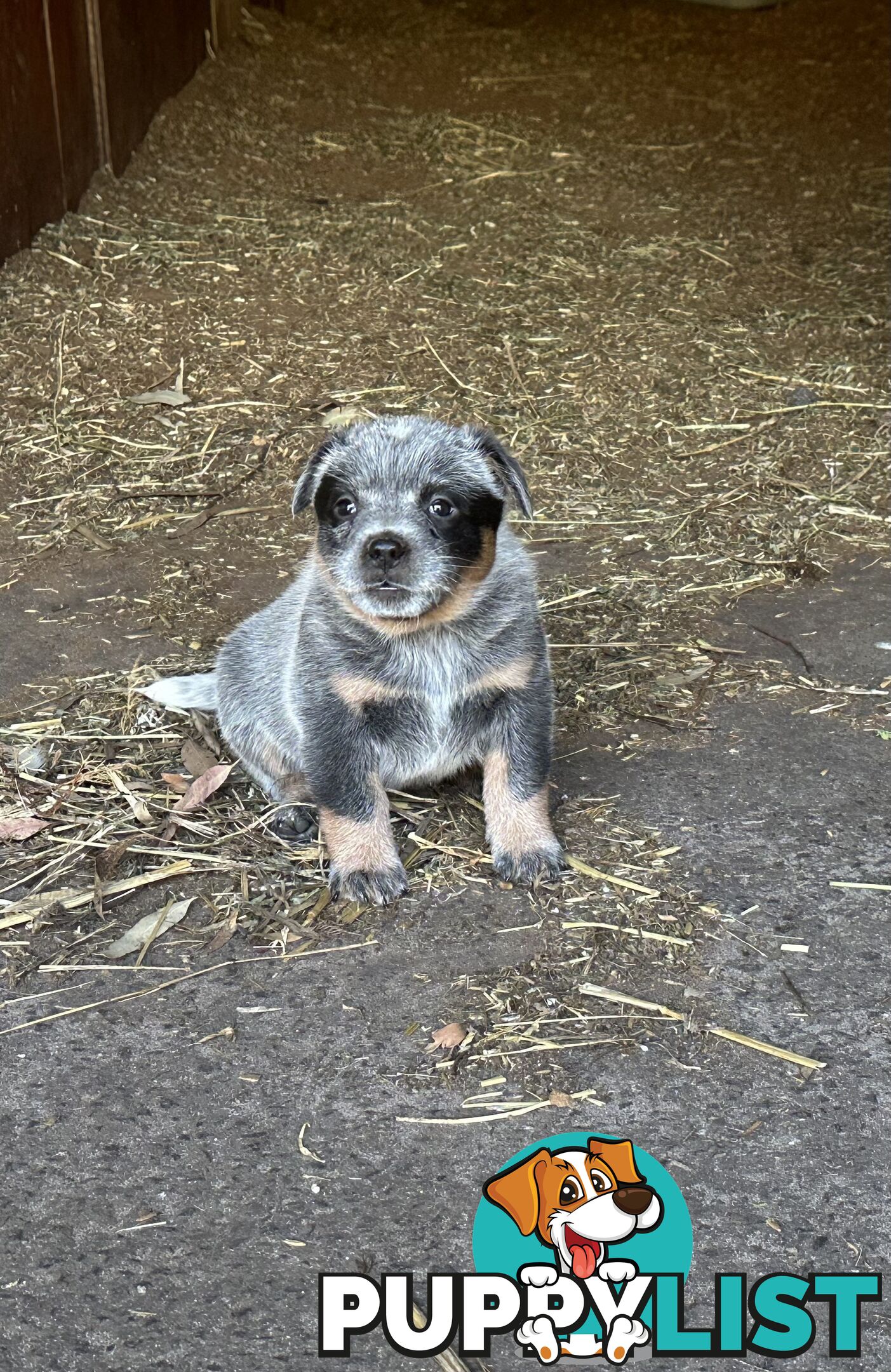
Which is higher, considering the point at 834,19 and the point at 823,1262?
the point at 834,19

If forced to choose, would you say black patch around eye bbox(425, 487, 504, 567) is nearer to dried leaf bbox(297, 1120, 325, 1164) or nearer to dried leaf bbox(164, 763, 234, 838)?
dried leaf bbox(164, 763, 234, 838)

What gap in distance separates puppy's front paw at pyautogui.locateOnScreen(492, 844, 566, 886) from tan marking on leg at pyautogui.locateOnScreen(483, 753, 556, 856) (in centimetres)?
1

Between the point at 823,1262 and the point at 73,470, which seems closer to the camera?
the point at 823,1262

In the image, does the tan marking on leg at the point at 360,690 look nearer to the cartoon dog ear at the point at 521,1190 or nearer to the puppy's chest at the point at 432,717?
the puppy's chest at the point at 432,717

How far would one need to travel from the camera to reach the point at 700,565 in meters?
6.39

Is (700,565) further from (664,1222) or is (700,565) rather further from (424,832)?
(664,1222)

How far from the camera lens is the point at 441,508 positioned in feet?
13.4

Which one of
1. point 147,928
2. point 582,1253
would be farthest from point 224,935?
point 582,1253

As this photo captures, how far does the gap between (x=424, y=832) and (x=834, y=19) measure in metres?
12.4

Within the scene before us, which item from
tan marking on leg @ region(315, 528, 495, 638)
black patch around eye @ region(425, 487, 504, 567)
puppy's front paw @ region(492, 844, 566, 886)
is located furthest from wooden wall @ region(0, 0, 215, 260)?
puppy's front paw @ region(492, 844, 566, 886)

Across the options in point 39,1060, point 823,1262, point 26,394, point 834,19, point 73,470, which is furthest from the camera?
point 834,19

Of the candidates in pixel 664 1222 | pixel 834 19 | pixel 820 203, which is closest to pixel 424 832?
pixel 664 1222

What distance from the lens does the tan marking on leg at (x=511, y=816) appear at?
4.38 meters

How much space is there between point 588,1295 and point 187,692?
283cm
